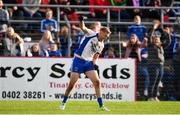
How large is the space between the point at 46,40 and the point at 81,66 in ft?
14.3

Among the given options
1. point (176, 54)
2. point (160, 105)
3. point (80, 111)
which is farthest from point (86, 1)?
point (80, 111)

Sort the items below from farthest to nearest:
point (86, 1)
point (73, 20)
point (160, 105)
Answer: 1. point (86, 1)
2. point (73, 20)
3. point (160, 105)

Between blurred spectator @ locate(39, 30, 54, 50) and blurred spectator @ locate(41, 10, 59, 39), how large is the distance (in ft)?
1.11

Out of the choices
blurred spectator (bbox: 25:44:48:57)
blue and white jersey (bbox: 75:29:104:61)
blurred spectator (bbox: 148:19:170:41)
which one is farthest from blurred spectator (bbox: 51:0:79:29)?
blue and white jersey (bbox: 75:29:104:61)

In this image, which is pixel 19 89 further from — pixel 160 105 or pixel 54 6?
pixel 160 105

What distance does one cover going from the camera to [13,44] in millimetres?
21953

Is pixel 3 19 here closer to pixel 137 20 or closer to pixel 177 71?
pixel 137 20

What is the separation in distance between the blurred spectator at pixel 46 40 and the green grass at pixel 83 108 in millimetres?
2234

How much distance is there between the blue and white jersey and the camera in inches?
704

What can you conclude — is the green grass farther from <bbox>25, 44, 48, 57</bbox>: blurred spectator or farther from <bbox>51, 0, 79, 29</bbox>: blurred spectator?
<bbox>51, 0, 79, 29</bbox>: blurred spectator

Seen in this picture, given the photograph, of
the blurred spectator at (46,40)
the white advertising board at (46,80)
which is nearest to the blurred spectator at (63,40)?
the blurred spectator at (46,40)

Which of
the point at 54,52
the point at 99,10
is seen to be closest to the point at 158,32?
the point at 99,10

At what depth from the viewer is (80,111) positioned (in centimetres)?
1705

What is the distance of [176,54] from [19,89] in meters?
5.14
